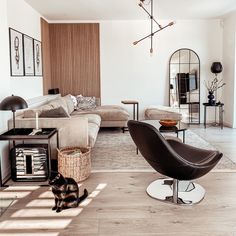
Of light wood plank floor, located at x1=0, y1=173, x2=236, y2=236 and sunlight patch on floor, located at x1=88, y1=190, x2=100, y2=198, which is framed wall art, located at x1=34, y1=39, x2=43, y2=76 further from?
sunlight patch on floor, located at x1=88, y1=190, x2=100, y2=198

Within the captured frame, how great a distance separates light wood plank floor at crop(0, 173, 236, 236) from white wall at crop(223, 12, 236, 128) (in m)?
3.86

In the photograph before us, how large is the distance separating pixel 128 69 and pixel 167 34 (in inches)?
49.0

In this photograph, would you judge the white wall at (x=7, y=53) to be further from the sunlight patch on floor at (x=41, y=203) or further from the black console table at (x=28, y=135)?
the sunlight patch on floor at (x=41, y=203)

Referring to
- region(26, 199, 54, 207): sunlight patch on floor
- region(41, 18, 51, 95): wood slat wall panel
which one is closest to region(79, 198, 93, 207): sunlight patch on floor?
region(26, 199, 54, 207): sunlight patch on floor

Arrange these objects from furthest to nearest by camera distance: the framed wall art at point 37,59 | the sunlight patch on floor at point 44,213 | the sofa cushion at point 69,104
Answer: the sofa cushion at point 69,104, the framed wall art at point 37,59, the sunlight patch on floor at point 44,213

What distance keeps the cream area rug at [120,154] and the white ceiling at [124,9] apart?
248cm

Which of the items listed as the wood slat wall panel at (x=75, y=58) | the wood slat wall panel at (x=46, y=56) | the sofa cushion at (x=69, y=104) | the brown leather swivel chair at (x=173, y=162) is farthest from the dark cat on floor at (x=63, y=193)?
the wood slat wall panel at (x=75, y=58)

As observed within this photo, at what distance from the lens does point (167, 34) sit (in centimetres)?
725

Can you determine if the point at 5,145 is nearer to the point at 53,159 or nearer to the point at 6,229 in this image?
the point at 53,159

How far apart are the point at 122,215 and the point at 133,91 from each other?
502 cm

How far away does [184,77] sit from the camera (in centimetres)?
728

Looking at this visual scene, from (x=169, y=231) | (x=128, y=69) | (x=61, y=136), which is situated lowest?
(x=169, y=231)

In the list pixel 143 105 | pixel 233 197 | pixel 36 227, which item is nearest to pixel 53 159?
pixel 36 227

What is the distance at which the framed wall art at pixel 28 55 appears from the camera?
517cm
